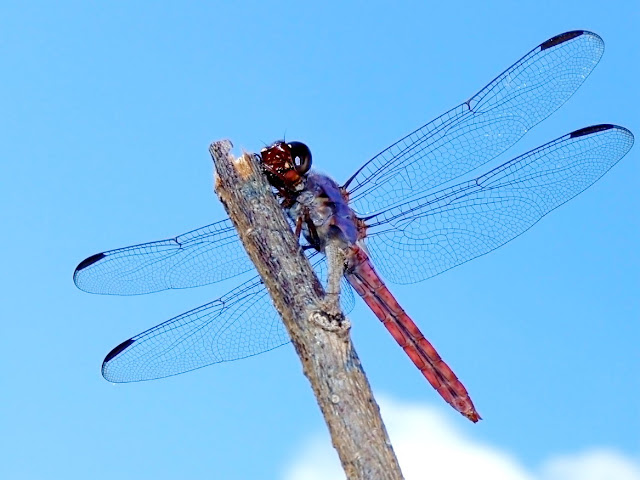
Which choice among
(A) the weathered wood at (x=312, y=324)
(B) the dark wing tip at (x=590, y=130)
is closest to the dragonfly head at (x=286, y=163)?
(A) the weathered wood at (x=312, y=324)

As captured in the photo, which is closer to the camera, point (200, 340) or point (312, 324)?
point (312, 324)

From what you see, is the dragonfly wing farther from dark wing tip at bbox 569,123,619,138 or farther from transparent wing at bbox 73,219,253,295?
dark wing tip at bbox 569,123,619,138

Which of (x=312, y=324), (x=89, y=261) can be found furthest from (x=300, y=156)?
(x=312, y=324)

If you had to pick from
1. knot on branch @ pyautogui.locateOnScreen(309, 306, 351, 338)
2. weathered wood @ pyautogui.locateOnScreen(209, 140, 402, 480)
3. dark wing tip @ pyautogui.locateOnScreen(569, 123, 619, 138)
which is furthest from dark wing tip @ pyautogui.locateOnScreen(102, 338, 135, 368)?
dark wing tip @ pyautogui.locateOnScreen(569, 123, 619, 138)

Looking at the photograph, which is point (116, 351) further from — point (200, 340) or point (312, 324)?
point (312, 324)

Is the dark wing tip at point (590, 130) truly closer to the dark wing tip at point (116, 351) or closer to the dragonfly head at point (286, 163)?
the dragonfly head at point (286, 163)

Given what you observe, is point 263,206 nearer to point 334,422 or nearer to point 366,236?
point 334,422
